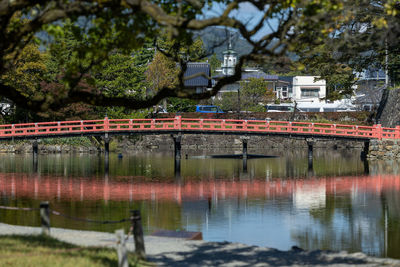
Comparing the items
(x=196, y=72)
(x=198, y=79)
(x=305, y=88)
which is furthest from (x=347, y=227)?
(x=305, y=88)

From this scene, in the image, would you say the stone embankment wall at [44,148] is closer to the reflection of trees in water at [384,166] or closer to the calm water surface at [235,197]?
the calm water surface at [235,197]

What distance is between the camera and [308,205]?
2958 centimetres

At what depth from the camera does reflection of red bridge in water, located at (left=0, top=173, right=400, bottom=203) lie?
33250mm

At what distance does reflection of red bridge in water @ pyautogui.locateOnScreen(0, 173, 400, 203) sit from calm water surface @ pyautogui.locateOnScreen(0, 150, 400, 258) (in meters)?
0.06

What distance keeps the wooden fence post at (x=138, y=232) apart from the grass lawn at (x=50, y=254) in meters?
0.21

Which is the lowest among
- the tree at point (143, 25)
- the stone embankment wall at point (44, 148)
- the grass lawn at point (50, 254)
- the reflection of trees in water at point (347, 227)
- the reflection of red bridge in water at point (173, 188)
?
the reflection of trees in water at point (347, 227)

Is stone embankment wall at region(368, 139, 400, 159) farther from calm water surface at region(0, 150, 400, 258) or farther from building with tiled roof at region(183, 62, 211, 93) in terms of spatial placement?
building with tiled roof at region(183, 62, 211, 93)

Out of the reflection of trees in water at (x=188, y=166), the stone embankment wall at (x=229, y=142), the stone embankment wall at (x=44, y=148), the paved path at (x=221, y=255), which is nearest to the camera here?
the paved path at (x=221, y=255)

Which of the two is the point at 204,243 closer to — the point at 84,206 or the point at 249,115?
the point at 84,206

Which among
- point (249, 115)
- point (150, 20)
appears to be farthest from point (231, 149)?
point (150, 20)

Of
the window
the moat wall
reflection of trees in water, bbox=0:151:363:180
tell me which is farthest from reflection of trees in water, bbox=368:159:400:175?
the window

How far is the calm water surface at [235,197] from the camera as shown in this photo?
880 inches

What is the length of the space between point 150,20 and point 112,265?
236 inches

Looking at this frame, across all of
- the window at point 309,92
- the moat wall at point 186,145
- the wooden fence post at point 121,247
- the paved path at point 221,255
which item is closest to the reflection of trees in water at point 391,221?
the paved path at point 221,255
